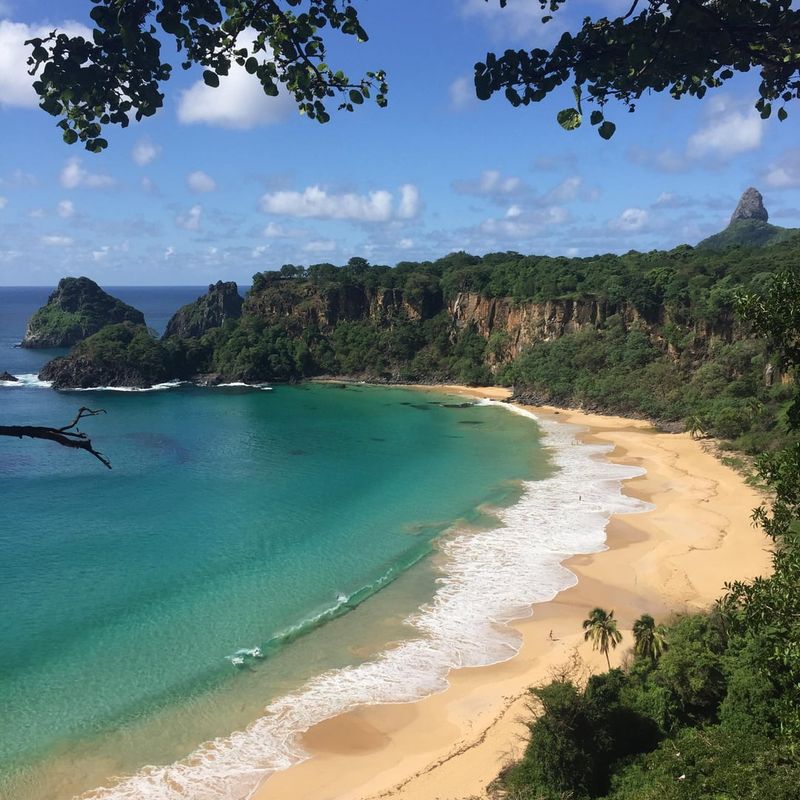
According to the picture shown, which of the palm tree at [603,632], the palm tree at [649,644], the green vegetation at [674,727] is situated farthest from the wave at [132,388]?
the green vegetation at [674,727]

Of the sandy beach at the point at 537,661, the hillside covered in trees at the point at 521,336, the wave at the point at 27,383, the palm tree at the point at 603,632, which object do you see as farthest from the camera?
the wave at the point at 27,383

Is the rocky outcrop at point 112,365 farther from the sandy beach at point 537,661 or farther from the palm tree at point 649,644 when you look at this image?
the palm tree at point 649,644

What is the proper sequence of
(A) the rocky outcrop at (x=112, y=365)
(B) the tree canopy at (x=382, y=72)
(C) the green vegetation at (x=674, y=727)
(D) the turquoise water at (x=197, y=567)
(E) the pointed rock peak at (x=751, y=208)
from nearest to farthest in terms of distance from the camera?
(B) the tree canopy at (x=382, y=72) → (C) the green vegetation at (x=674, y=727) → (D) the turquoise water at (x=197, y=567) → (A) the rocky outcrop at (x=112, y=365) → (E) the pointed rock peak at (x=751, y=208)

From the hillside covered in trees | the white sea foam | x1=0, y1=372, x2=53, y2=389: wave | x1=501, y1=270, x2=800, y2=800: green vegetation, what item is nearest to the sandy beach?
the white sea foam

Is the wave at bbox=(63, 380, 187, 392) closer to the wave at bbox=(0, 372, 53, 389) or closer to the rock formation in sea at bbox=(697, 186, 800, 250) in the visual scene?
the wave at bbox=(0, 372, 53, 389)

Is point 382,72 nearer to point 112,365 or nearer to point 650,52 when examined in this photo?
point 650,52

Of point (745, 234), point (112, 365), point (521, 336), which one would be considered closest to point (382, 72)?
point (521, 336)
